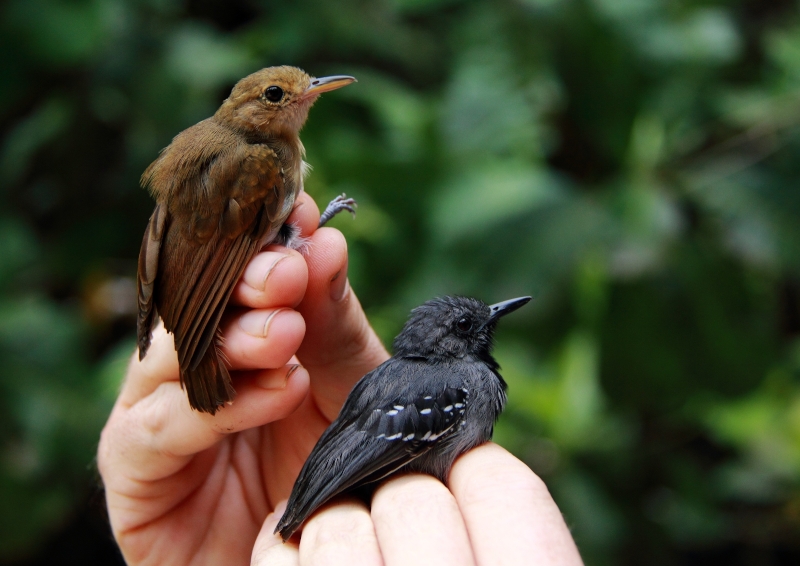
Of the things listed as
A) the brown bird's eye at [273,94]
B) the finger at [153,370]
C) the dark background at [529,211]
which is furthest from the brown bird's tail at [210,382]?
the dark background at [529,211]

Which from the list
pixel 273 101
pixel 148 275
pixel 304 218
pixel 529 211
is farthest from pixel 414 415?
pixel 529 211

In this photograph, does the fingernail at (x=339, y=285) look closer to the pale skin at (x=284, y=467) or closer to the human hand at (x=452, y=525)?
the pale skin at (x=284, y=467)

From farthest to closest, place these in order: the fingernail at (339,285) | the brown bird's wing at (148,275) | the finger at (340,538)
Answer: the fingernail at (339,285) < the brown bird's wing at (148,275) < the finger at (340,538)

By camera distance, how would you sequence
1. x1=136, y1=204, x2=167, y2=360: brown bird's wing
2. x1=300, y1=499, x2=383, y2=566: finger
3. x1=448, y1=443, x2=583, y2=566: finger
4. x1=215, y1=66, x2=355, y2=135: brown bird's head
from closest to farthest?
x1=448, y1=443, x2=583, y2=566: finger, x1=300, y1=499, x2=383, y2=566: finger, x1=136, y1=204, x2=167, y2=360: brown bird's wing, x1=215, y1=66, x2=355, y2=135: brown bird's head

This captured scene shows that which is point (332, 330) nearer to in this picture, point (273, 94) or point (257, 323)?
point (257, 323)

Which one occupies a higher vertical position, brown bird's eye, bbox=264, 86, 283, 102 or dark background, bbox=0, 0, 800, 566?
brown bird's eye, bbox=264, 86, 283, 102

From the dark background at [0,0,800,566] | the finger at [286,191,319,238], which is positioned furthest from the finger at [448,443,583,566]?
the dark background at [0,0,800,566]

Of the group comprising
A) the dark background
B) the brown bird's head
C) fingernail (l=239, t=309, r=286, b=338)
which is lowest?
the dark background

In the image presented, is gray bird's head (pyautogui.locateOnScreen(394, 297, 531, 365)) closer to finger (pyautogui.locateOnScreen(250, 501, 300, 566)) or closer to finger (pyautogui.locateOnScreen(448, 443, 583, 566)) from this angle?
finger (pyautogui.locateOnScreen(448, 443, 583, 566))
